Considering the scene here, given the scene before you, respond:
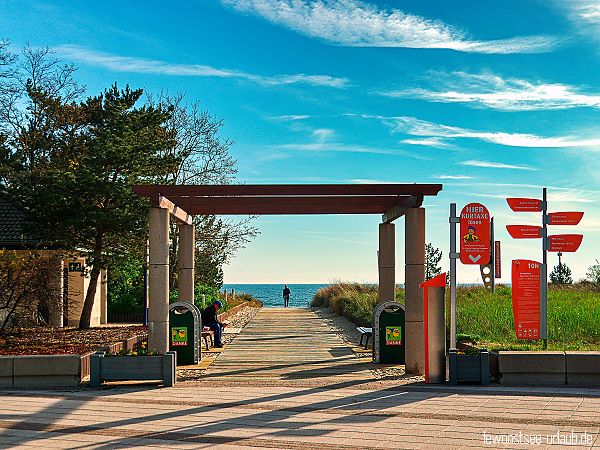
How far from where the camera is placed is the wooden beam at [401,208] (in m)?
12.2

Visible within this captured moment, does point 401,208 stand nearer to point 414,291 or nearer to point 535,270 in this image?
point 414,291

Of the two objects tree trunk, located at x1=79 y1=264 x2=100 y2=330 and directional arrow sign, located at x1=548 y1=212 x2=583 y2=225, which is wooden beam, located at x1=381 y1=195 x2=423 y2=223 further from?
tree trunk, located at x1=79 y1=264 x2=100 y2=330

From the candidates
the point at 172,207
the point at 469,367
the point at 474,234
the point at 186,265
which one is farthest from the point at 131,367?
the point at 474,234

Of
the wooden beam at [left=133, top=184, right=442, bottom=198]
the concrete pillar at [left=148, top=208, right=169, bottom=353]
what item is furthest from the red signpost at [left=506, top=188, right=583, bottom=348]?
the concrete pillar at [left=148, top=208, right=169, bottom=353]

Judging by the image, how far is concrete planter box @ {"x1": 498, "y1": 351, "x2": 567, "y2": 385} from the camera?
1062 centimetres

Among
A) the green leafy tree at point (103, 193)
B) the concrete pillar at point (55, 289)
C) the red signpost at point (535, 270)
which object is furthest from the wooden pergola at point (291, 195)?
the green leafy tree at point (103, 193)

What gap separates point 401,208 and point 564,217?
10.6 feet

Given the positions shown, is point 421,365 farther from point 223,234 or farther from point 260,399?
point 223,234

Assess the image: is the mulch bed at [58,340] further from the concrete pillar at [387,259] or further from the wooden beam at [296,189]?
the concrete pillar at [387,259]

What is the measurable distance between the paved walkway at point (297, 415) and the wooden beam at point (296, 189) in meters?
3.39

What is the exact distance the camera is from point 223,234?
86.6 ft

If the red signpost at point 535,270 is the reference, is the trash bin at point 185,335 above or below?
below

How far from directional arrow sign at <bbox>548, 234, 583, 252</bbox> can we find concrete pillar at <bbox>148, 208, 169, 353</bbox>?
7497mm

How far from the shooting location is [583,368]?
416 inches
